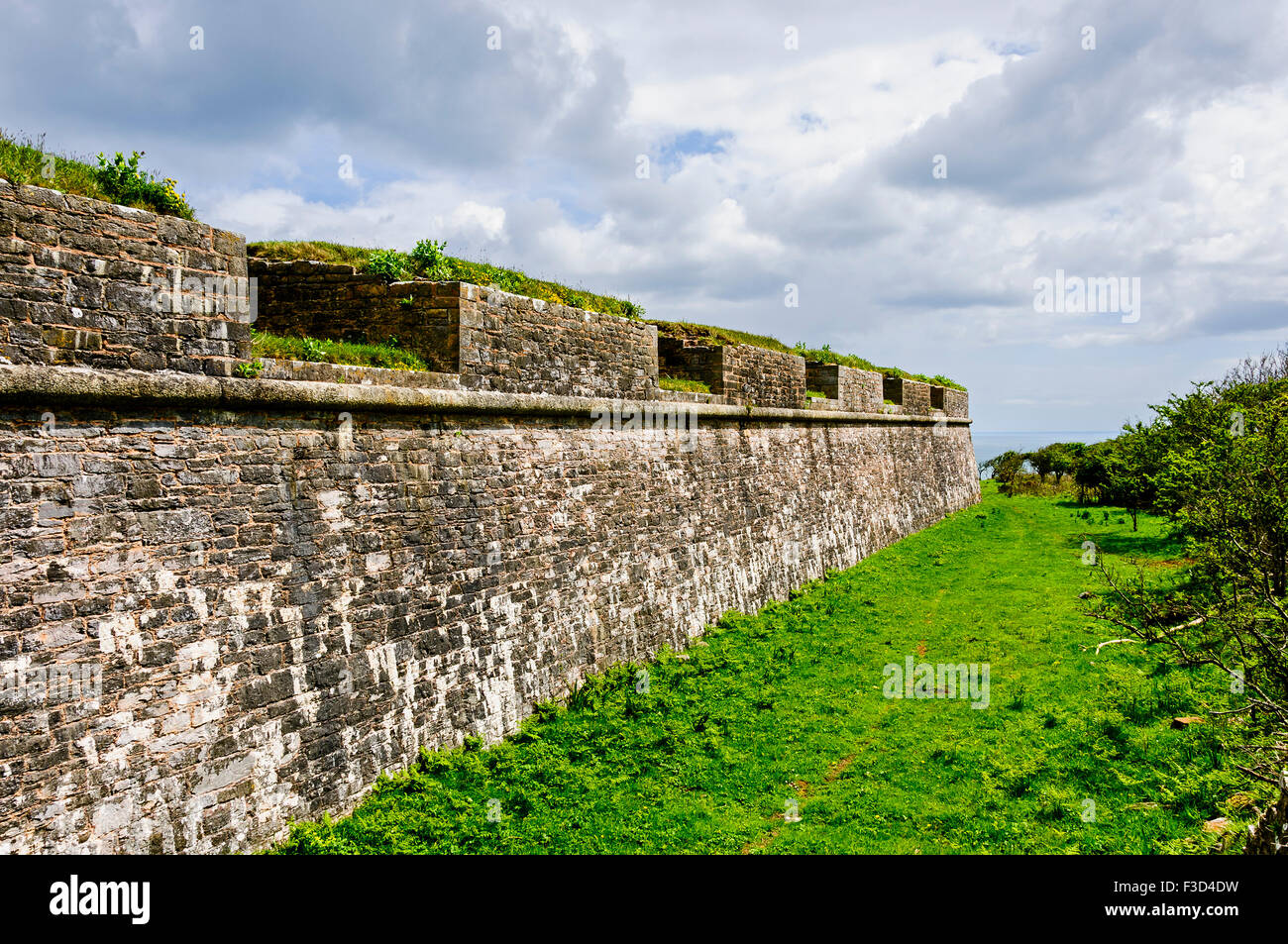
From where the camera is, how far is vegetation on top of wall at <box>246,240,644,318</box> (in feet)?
29.6

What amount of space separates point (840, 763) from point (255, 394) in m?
6.32

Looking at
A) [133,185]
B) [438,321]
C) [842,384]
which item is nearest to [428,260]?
[438,321]

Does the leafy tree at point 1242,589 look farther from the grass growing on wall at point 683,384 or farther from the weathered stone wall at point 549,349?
the grass growing on wall at point 683,384

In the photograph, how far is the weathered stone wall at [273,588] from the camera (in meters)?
4.84

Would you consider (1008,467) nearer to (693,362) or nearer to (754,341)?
(754,341)

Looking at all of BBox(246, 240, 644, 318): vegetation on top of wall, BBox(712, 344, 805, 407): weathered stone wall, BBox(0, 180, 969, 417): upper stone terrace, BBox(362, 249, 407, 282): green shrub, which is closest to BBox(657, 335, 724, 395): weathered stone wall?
BBox(0, 180, 969, 417): upper stone terrace

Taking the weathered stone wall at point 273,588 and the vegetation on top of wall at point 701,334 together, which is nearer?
the weathered stone wall at point 273,588

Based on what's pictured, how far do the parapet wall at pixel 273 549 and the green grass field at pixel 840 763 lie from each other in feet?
2.28

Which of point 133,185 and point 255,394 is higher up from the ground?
point 133,185

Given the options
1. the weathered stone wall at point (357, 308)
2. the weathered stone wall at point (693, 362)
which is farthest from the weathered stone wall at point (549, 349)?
the weathered stone wall at point (693, 362)

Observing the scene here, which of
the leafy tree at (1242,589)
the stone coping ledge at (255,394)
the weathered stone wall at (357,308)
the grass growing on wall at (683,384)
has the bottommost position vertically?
the leafy tree at (1242,589)

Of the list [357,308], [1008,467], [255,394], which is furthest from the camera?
[1008,467]

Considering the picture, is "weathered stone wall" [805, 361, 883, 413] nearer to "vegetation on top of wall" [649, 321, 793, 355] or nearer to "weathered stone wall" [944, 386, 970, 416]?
"vegetation on top of wall" [649, 321, 793, 355]

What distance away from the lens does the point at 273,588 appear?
614cm
